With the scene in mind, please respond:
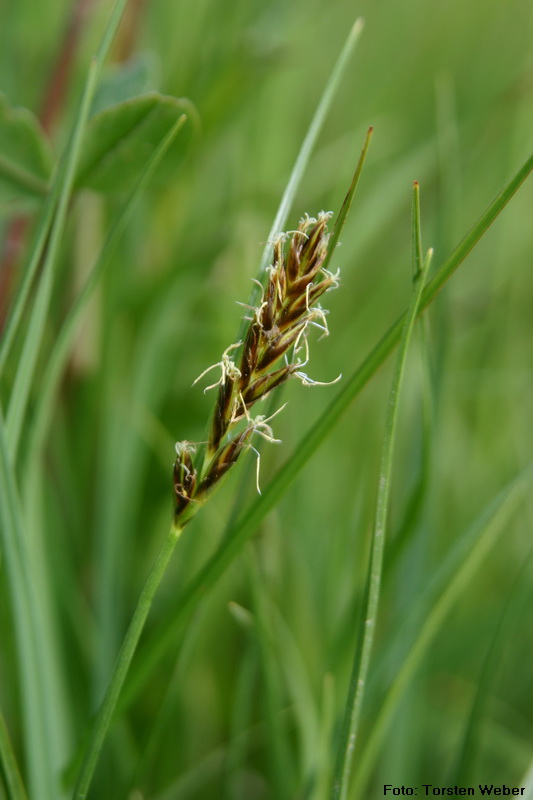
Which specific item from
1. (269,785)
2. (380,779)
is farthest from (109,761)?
(380,779)

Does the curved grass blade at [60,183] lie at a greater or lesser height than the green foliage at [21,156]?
lesser

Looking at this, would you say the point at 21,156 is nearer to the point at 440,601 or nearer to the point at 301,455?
the point at 301,455

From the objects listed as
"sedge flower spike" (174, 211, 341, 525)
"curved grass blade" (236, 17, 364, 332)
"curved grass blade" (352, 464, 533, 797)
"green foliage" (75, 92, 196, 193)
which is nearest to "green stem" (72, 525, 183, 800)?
"sedge flower spike" (174, 211, 341, 525)

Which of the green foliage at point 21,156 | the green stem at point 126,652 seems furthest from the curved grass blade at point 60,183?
the green stem at point 126,652

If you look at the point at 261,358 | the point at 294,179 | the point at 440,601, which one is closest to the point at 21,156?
the point at 294,179

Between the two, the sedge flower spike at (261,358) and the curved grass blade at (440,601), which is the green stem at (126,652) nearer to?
the sedge flower spike at (261,358)

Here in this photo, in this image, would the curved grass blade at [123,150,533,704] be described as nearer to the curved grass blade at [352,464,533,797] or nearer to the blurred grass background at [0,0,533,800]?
the blurred grass background at [0,0,533,800]
